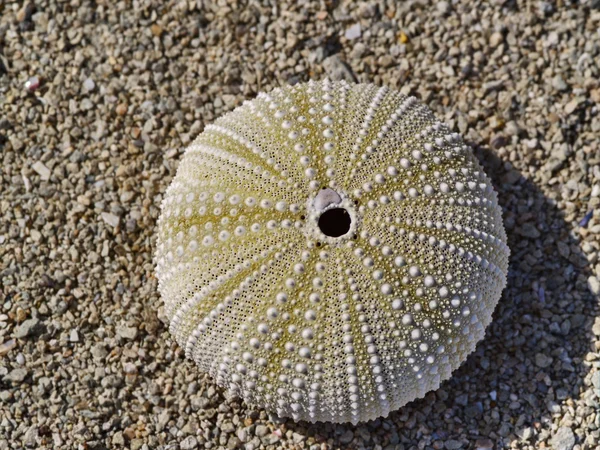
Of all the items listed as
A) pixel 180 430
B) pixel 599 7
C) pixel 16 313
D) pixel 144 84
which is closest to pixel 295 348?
pixel 180 430

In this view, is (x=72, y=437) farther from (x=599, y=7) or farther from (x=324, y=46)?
(x=599, y=7)

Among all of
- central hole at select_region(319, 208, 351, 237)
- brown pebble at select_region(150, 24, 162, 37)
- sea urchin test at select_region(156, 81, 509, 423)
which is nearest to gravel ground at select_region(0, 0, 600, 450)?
brown pebble at select_region(150, 24, 162, 37)

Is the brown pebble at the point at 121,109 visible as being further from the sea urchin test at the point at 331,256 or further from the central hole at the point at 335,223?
the central hole at the point at 335,223

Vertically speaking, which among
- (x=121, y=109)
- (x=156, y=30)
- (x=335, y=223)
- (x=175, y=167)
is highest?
(x=156, y=30)

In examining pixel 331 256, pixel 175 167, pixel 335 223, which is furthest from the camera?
pixel 175 167

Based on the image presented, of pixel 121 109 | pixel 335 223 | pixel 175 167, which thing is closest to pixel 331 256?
pixel 335 223

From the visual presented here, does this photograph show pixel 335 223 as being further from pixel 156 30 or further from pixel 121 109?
pixel 156 30

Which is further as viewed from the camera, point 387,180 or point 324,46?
point 324,46
